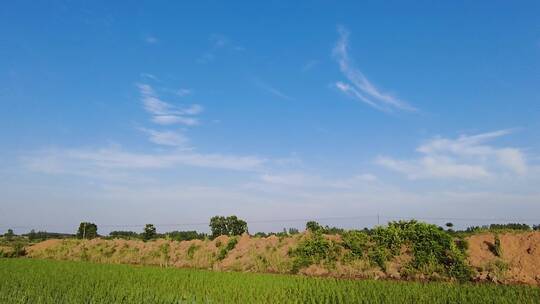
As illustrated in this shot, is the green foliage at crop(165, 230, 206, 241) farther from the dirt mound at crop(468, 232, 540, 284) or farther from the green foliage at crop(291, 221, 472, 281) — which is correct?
the dirt mound at crop(468, 232, 540, 284)

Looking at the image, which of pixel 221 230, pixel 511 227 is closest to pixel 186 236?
pixel 221 230

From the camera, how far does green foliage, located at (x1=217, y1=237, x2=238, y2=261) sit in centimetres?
2470

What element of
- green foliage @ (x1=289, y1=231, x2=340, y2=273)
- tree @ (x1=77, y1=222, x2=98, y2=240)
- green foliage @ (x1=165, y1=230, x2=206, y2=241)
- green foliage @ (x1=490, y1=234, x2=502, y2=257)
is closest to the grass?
green foliage @ (x1=490, y1=234, x2=502, y2=257)

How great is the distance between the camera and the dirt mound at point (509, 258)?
48.3 ft

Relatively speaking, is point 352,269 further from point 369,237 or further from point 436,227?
point 436,227

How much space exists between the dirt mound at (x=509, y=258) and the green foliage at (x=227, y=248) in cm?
1275

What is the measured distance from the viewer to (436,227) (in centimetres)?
Result: 1741

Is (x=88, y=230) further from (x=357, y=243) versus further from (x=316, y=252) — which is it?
(x=357, y=243)

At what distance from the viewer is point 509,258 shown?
1577 cm

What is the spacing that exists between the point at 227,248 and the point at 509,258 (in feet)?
47.5

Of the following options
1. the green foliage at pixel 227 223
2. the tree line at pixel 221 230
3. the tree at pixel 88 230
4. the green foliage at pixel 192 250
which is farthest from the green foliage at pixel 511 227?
the tree at pixel 88 230

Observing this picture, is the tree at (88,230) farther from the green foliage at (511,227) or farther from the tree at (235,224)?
the green foliage at (511,227)

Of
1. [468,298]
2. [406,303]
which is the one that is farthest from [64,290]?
[468,298]

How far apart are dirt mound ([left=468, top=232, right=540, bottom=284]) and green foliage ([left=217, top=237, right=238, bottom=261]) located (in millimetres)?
12749
